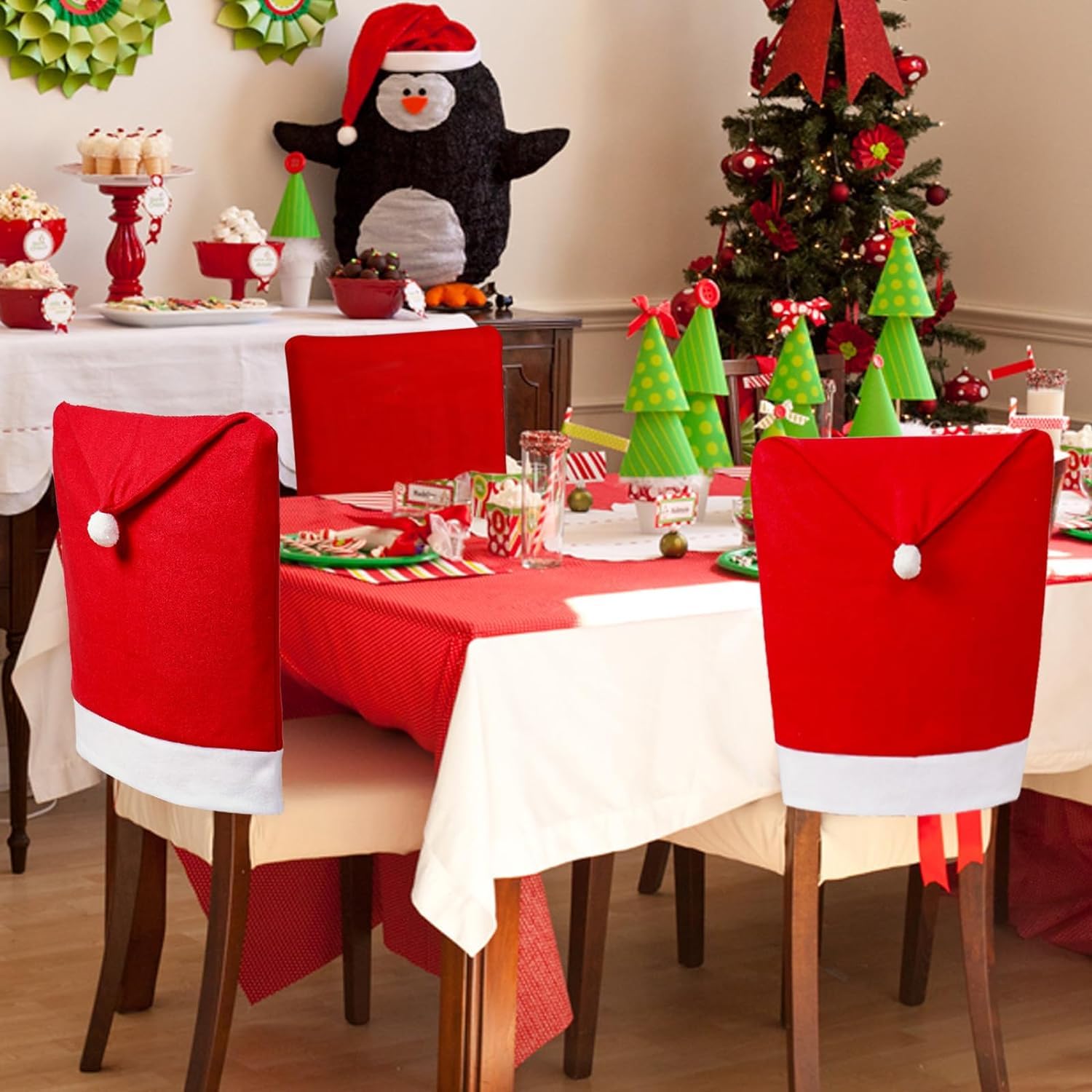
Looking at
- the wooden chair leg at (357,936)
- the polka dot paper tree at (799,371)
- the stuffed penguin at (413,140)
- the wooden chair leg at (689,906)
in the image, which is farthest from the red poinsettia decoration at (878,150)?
the wooden chair leg at (357,936)

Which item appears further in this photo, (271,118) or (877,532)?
(271,118)

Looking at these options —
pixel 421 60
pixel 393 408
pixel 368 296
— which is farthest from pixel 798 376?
pixel 421 60

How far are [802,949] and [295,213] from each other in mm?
2323

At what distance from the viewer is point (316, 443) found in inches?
122

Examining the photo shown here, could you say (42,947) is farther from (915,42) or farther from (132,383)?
(915,42)

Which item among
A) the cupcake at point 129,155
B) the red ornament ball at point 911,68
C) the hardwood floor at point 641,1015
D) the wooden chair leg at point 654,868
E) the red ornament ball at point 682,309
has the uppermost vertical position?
the red ornament ball at point 911,68

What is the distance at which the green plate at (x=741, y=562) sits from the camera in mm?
2369

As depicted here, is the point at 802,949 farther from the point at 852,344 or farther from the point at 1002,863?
the point at 852,344

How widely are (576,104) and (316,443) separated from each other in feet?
5.89

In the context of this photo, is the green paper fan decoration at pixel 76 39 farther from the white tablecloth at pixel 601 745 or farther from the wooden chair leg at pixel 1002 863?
the wooden chair leg at pixel 1002 863

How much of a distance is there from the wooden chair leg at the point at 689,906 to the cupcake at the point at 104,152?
1.80 m

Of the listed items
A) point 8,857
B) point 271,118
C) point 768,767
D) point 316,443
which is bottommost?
point 8,857

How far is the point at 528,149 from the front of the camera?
163 inches

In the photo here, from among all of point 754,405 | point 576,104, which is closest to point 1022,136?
point 576,104
